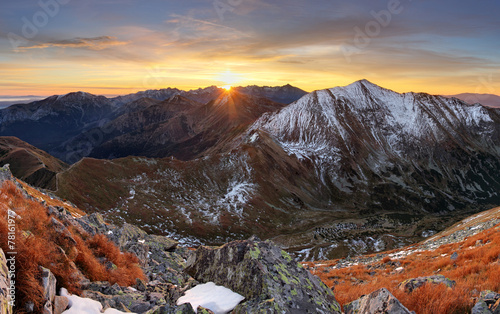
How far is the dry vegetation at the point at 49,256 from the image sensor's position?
269 inches

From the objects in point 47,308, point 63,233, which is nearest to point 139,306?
point 47,308

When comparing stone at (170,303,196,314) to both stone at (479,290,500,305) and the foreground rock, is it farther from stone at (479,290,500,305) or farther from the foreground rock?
stone at (479,290,500,305)

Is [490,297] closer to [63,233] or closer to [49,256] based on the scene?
[49,256]

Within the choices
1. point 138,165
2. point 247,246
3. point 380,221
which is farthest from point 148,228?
point 380,221

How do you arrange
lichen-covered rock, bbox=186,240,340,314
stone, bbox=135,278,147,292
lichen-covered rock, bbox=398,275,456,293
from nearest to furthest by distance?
1. lichen-covered rock, bbox=186,240,340,314
2. lichen-covered rock, bbox=398,275,456,293
3. stone, bbox=135,278,147,292

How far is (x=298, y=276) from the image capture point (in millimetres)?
8859

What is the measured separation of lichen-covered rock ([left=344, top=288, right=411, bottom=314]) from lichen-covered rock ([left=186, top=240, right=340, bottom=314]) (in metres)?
0.76

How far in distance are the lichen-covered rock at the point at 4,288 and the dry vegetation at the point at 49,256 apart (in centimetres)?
39

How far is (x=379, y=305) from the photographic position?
6738 millimetres

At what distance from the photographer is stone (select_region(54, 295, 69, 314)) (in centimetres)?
707

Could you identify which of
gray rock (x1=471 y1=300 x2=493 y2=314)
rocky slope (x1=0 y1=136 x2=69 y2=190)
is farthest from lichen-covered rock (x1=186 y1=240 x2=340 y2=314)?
rocky slope (x1=0 y1=136 x2=69 y2=190)

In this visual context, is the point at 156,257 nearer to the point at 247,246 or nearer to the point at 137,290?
the point at 137,290

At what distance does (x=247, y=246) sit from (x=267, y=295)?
2.21 m

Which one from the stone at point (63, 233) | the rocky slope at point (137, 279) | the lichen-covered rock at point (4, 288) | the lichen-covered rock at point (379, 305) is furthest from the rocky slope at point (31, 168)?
the lichen-covered rock at point (379, 305)
